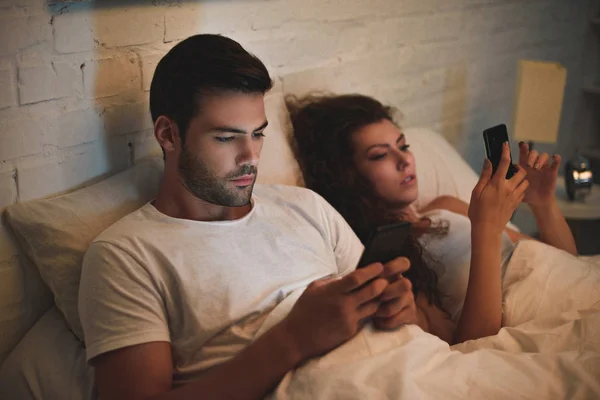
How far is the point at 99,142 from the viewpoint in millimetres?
1354

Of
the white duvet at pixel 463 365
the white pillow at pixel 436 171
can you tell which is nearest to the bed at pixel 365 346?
the white duvet at pixel 463 365

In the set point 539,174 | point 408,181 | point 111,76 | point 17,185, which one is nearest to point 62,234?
point 17,185

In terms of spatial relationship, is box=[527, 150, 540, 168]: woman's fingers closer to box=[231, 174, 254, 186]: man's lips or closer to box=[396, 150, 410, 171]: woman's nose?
box=[396, 150, 410, 171]: woman's nose

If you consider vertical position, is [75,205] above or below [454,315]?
above

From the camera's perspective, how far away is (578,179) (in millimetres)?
2262

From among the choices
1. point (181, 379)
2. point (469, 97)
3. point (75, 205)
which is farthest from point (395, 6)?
point (181, 379)

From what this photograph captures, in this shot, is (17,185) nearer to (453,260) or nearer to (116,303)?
(116,303)

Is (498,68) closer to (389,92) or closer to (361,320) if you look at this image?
(389,92)

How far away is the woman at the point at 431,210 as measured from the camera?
142cm

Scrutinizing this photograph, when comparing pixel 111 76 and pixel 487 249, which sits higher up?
pixel 111 76

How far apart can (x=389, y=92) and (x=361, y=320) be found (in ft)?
3.59

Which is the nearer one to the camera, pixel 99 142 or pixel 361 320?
pixel 361 320

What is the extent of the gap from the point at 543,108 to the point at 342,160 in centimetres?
94

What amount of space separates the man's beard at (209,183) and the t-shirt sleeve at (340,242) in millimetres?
255
